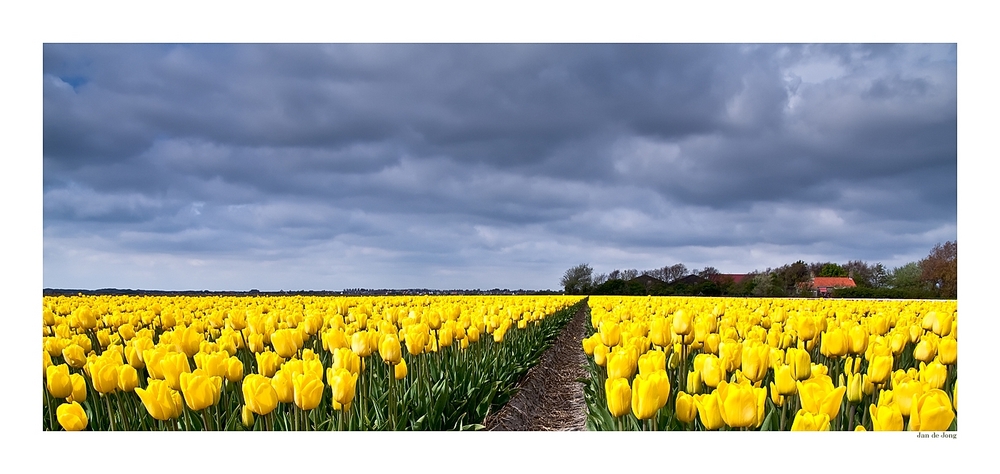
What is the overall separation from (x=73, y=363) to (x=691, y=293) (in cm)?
2797

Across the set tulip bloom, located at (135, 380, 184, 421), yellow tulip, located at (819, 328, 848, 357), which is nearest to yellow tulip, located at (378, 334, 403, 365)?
tulip bloom, located at (135, 380, 184, 421)

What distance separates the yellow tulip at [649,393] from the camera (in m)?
3.02

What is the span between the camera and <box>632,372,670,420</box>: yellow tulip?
302cm

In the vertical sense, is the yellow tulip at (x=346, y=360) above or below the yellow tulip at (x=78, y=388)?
above

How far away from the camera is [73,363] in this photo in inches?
196

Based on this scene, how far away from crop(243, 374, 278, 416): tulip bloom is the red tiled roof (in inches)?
1022

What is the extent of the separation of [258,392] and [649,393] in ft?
6.33

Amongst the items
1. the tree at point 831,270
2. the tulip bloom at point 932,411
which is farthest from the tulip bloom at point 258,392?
the tree at point 831,270

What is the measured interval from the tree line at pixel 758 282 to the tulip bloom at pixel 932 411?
1192 centimetres

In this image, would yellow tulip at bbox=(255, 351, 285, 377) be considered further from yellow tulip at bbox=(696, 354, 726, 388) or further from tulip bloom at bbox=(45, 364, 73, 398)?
yellow tulip at bbox=(696, 354, 726, 388)

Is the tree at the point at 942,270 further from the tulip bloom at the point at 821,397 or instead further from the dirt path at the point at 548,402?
the tulip bloom at the point at 821,397
